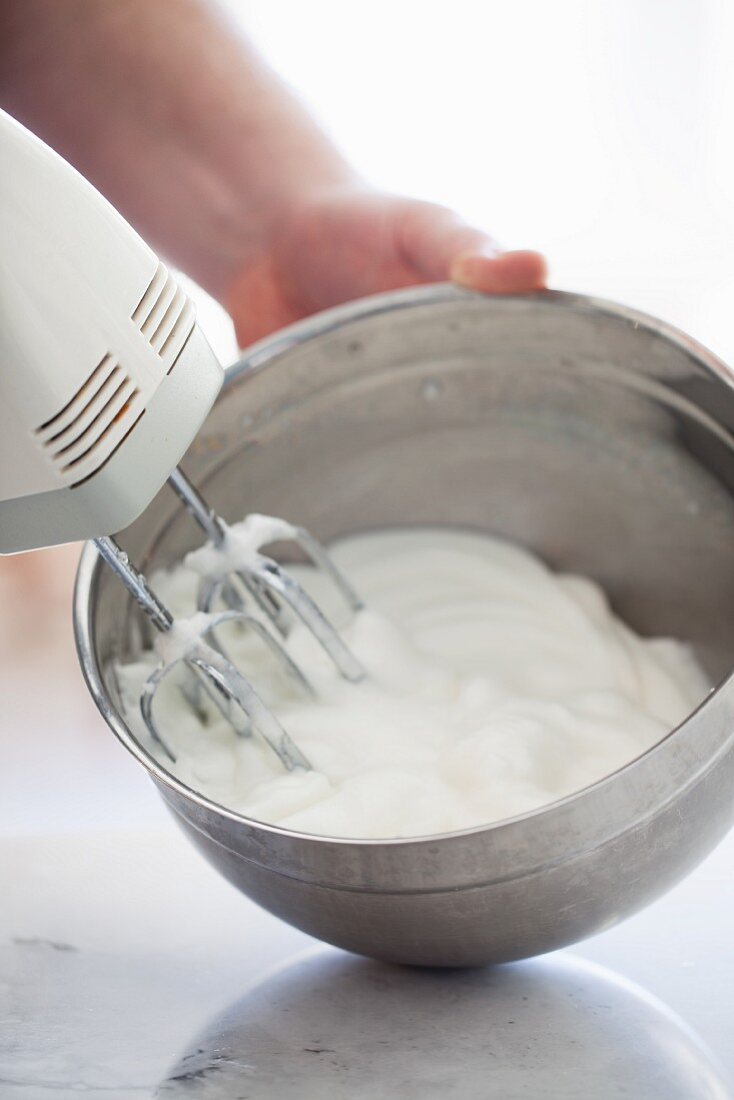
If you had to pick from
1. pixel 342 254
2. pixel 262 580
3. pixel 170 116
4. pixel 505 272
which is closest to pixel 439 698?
pixel 262 580

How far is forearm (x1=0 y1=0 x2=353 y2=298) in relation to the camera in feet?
2.83

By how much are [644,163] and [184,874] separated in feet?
2.52

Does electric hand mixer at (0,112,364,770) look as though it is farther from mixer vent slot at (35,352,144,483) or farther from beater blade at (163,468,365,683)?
beater blade at (163,468,365,683)

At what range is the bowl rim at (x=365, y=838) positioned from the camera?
43 cm

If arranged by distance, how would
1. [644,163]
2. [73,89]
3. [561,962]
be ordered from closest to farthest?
[561,962]
[73,89]
[644,163]

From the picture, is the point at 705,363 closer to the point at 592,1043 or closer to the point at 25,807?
the point at 592,1043

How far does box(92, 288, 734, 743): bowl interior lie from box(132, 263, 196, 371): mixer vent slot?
18cm

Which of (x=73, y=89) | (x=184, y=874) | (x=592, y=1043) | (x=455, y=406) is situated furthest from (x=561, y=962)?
(x=73, y=89)

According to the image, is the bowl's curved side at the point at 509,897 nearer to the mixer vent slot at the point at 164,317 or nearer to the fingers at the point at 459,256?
the mixer vent slot at the point at 164,317

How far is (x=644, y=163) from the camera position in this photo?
3.63 ft

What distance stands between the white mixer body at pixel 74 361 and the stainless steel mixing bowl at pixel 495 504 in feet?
0.35

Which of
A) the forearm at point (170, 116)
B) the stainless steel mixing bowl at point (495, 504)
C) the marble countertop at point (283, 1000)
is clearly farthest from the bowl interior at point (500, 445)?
the forearm at point (170, 116)

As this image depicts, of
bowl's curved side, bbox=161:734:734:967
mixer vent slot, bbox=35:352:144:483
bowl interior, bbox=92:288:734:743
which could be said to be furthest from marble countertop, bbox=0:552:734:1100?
mixer vent slot, bbox=35:352:144:483

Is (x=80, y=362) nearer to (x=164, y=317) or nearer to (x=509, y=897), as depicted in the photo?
(x=164, y=317)
